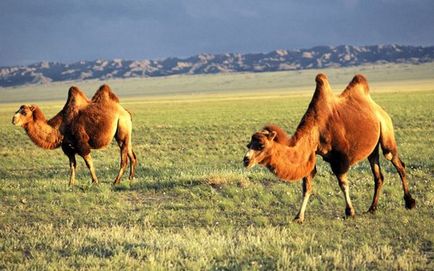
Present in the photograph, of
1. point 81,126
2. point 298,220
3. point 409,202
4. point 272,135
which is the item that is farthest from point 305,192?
point 81,126

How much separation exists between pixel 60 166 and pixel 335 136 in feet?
50.0

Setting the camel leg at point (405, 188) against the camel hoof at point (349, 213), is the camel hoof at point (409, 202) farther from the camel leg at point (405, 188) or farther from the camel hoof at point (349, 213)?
the camel hoof at point (349, 213)

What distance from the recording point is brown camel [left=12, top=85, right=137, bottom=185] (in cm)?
1414

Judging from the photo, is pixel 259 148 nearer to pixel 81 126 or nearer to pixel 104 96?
pixel 81 126

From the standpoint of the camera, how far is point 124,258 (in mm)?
7258

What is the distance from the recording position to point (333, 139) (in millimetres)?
9375

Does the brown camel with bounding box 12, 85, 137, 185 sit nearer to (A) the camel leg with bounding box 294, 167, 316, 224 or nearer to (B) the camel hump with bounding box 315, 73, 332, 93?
(A) the camel leg with bounding box 294, 167, 316, 224

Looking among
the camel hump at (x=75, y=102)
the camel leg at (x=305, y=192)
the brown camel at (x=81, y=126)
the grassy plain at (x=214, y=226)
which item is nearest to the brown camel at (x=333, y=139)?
the camel leg at (x=305, y=192)

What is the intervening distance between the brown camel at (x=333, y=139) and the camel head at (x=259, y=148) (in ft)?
0.05

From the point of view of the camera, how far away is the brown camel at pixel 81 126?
46.4 feet

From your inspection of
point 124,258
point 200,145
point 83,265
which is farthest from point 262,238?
point 200,145

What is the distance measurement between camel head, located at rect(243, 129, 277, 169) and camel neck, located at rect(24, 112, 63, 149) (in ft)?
25.3

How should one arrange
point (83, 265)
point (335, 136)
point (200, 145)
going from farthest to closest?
point (200, 145)
point (335, 136)
point (83, 265)

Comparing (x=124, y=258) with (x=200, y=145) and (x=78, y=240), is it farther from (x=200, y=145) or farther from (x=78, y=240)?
(x=200, y=145)
